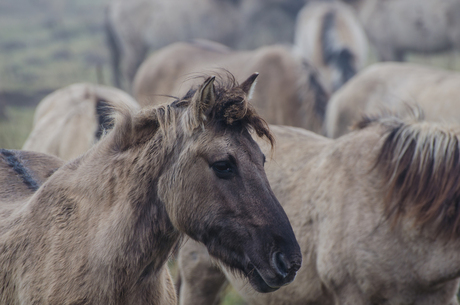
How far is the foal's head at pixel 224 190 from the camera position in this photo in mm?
1896

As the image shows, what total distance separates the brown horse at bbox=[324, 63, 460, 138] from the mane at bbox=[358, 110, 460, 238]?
2.76m

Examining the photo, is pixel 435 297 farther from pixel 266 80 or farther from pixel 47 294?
A: pixel 266 80

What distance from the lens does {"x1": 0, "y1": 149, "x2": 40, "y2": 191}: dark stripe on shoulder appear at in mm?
2666

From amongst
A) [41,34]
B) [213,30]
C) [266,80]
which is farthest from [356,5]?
[41,34]

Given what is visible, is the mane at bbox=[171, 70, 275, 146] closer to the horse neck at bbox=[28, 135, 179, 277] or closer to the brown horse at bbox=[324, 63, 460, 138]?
the horse neck at bbox=[28, 135, 179, 277]

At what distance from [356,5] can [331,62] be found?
3.79 meters

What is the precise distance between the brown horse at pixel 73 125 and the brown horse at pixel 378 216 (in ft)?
6.10

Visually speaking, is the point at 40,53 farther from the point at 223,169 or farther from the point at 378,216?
the point at 223,169

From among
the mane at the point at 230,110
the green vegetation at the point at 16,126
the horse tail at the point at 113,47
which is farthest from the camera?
the horse tail at the point at 113,47

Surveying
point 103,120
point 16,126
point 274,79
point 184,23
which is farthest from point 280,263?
point 184,23

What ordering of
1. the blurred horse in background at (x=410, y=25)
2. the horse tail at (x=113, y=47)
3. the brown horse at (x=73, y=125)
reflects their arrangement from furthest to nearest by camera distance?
the horse tail at (x=113, y=47) < the blurred horse in background at (x=410, y=25) < the brown horse at (x=73, y=125)

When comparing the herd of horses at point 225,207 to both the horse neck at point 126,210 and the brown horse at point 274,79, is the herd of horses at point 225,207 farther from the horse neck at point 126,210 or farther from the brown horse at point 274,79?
the brown horse at point 274,79

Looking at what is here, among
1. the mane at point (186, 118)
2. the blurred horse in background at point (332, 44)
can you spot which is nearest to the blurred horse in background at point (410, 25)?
the blurred horse in background at point (332, 44)

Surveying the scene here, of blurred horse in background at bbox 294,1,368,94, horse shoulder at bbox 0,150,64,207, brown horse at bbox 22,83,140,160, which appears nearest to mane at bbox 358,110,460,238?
horse shoulder at bbox 0,150,64,207
